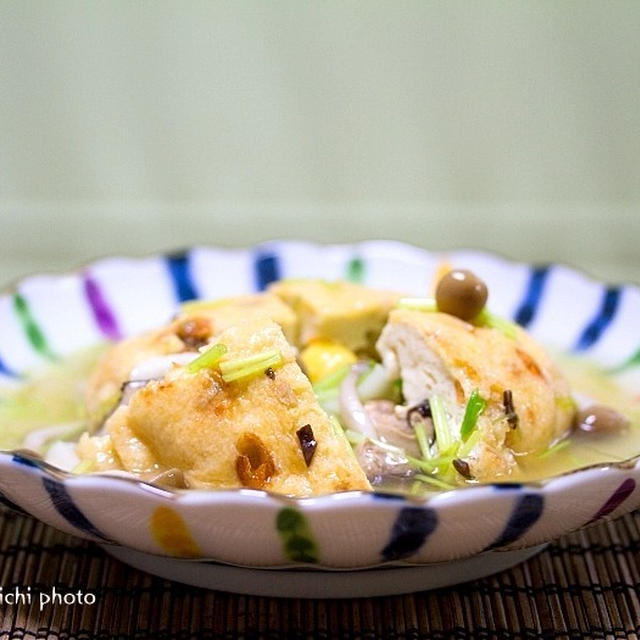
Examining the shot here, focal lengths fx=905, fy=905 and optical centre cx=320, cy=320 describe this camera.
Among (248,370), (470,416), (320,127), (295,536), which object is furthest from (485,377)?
(320,127)

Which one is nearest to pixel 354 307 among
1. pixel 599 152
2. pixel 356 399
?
pixel 356 399

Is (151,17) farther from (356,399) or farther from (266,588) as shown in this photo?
(266,588)

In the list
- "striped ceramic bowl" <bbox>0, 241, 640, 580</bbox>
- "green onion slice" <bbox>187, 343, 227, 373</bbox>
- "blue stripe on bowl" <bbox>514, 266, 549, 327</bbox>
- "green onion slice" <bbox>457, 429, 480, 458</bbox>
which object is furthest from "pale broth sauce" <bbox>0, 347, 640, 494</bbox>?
"green onion slice" <bbox>187, 343, 227, 373</bbox>

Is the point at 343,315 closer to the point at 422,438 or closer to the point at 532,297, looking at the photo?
the point at 422,438

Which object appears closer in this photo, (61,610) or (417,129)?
(61,610)

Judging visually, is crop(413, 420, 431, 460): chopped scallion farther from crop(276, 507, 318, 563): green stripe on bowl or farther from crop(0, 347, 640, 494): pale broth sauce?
crop(276, 507, 318, 563): green stripe on bowl
